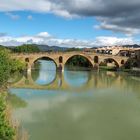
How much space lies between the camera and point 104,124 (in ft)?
85.7

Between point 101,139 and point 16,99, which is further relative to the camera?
point 16,99

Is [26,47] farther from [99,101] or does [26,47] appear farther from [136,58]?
[99,101]

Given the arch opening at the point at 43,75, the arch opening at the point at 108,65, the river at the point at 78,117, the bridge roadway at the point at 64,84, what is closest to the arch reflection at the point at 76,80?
the bridge roadway at the point at 64,84

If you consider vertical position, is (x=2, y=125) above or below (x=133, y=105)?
above

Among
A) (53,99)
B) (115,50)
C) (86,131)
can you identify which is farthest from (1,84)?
(115,50)

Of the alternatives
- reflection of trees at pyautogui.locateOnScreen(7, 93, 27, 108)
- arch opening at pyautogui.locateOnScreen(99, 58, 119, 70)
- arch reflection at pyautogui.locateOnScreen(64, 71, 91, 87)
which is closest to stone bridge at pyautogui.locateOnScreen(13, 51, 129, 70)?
arch opening at pyautogui.locateOnScreen(99, 58, 119, 70)

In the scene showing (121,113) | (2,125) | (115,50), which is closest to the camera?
(2,125)

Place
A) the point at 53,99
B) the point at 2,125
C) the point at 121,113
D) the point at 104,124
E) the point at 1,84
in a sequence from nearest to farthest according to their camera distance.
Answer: the point at 2,125, the point at 104,124, the point at 121,113, the point at 1,84, the point at 53,99

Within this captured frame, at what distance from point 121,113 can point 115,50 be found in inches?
4335

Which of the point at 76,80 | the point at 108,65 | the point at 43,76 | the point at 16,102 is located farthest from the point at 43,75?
the point at 16,102

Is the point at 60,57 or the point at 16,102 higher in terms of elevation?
the point at 60,57

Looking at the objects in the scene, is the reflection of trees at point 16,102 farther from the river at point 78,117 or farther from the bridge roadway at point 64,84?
the bridge roadway at point 64,84

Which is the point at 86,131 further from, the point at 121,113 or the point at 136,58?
the point at 136,58

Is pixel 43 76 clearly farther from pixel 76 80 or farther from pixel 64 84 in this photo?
pixel 64 84
